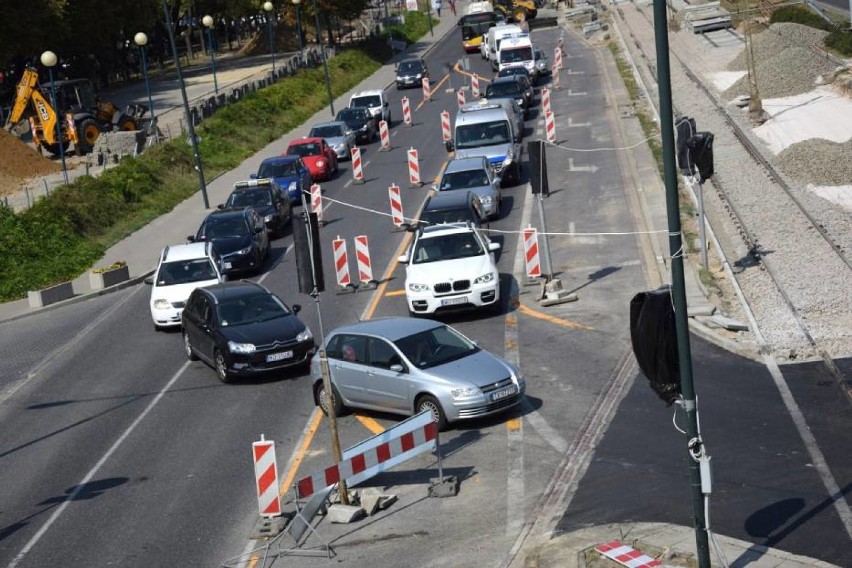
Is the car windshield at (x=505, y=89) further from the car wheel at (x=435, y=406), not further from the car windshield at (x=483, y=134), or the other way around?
the car wheel at (x=435, y=406)

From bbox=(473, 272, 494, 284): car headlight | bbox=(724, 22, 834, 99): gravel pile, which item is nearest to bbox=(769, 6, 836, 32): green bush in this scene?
bbox=(724, 22, 834, 99): gravel pile

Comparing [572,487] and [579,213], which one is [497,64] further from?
[572,487]

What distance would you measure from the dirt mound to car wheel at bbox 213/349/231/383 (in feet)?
89.6

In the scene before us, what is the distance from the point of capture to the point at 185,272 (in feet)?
89.9

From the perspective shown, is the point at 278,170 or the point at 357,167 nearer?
the point at 278,170

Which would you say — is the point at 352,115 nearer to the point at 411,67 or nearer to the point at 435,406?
the point at 411,67

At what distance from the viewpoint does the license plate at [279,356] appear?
21422 mm

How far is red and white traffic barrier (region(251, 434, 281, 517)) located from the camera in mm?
14406

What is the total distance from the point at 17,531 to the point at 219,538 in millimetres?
2915

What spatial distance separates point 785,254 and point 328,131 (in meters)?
25.0

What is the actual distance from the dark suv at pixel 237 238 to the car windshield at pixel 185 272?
3.01 meters

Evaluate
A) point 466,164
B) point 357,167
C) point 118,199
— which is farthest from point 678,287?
point 118,199

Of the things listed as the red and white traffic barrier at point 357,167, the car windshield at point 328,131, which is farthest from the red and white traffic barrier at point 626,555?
the car windshield at point 328,131

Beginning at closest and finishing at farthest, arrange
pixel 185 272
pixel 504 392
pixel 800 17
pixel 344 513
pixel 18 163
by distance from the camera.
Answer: pixel 344 513 → pixel 504 392 → pixel 185 272 → pixel 18 163 → pixel 800 17
